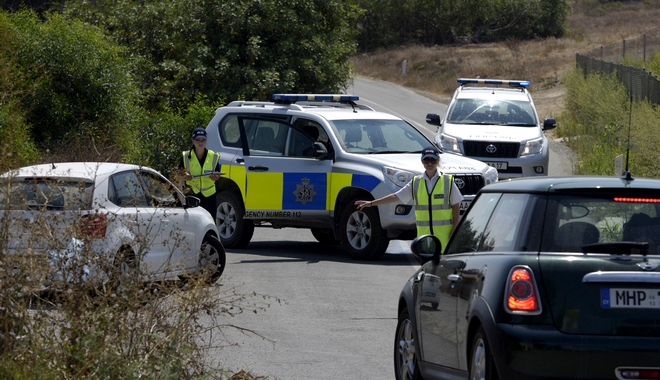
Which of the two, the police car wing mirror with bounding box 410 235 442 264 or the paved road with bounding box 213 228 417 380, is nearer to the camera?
the police car wing mirror with bounding box 410 235 442 264

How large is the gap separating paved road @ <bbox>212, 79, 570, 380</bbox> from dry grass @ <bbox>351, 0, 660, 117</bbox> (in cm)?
2788

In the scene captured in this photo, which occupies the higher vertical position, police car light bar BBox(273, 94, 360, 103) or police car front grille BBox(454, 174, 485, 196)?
police car light bar BBox(273, 94, 360, 103)

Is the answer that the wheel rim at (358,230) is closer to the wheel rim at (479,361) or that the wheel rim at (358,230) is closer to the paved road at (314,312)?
the paved road at (314,312)

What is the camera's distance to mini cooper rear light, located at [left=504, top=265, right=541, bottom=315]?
Answer: 5.39m

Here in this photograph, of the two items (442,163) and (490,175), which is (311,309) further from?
(490,175)

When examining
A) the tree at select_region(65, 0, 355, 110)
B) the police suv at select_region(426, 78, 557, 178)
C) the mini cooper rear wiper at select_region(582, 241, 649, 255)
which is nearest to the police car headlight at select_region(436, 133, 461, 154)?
the police suv at select_region(426, 78, 557, 178)

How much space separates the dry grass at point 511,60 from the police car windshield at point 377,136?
26.5m

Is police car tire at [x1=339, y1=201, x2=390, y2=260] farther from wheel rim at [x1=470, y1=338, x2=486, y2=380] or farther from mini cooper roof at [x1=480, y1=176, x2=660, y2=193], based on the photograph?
wheel rim at [x1=470, y1=338, x2=486, y2=380]

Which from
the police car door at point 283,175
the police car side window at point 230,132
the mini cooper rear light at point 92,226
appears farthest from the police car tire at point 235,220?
the mini cooper rear light at point 92,226

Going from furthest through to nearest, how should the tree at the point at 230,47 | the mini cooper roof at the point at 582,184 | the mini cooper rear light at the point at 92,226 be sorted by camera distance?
the tree at the point at 230,47
the mini cooper rear light at the point at 92,226
the mini cooper roof at the point at 582,184

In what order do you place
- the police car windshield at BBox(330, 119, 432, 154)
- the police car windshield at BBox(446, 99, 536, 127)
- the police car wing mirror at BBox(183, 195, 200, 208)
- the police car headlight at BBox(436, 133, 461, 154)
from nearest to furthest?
1. the police car wing mirror at BBox(183, 195, 200, 208)
2. the police car windshield at BBox(330, 119, 432, 154)
3. the police car headlight at BBox(436, 133, 461, 154)
4. the police car windshield at BBox(446, 99, 536, 127)

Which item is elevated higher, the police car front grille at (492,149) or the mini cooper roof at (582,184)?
the mini cooper roof at (582,184)

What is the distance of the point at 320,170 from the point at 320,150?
1.10ft

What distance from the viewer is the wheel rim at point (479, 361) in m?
5.66
